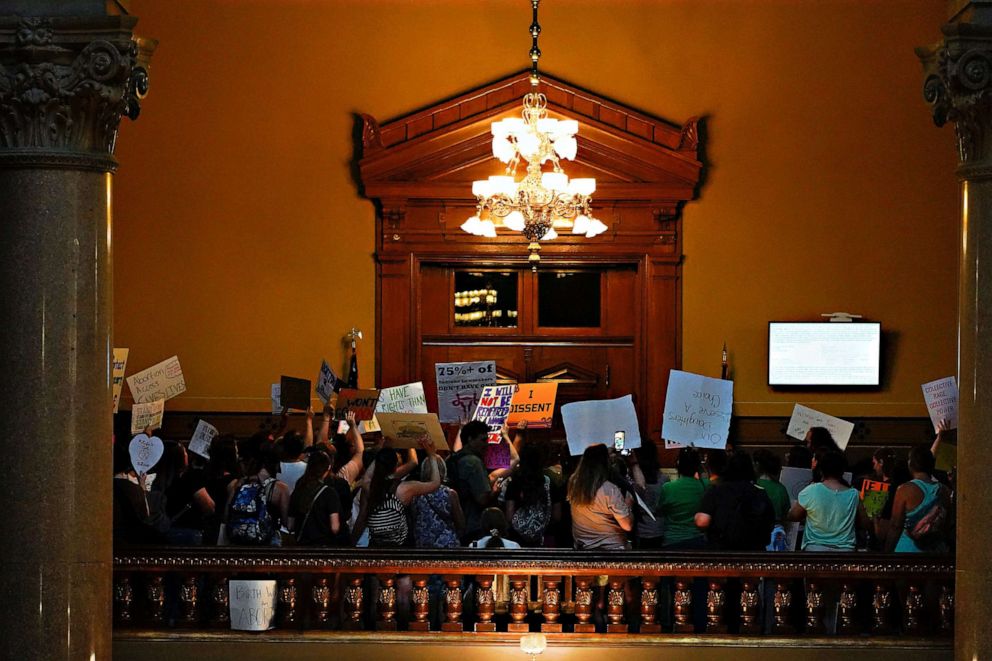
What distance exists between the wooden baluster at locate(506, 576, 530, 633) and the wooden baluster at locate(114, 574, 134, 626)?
1.73m

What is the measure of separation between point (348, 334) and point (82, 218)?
781cm

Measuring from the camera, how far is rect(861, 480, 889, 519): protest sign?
25.2 ft

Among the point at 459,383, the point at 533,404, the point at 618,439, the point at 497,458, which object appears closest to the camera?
the point at 618,439

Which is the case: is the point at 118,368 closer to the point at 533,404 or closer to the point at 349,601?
the point at 533,404

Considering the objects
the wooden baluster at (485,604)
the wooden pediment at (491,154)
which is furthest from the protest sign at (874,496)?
the wooden pediment at (491,154)

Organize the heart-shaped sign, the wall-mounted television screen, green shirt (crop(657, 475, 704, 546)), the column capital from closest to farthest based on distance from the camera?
the column capital
green shirt (crop(657, 475, 704, 546))
the heart-shaped sign
the wall-mounted television screen

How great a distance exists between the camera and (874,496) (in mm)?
7742

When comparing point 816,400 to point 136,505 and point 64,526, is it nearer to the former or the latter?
point 136,505

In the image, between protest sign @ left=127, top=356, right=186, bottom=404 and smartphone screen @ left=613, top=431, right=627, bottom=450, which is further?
protest sign @ left=127, top=356, right=186, bottom=404

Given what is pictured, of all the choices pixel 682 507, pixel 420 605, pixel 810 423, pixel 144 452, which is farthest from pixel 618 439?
pixel 144 452

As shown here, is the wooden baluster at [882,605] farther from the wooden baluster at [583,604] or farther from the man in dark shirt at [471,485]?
the man in dark shirt at [471,485]

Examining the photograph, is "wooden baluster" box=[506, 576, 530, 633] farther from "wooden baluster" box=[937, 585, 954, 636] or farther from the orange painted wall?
the orange painted wall

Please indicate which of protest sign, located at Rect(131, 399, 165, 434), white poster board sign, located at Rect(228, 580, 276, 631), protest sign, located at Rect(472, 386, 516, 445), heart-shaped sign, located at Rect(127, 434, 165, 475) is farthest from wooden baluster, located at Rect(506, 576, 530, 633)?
protest sign, located at Rect(131, 399, 165, 434)

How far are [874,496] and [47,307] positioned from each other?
467 cm
